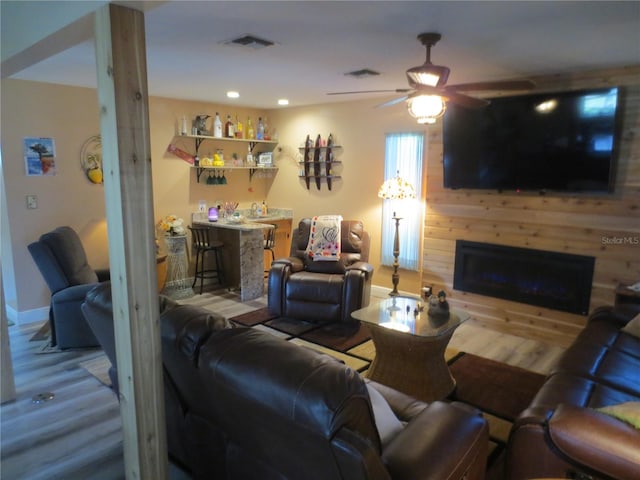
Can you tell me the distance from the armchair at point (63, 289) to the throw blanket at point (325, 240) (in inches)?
85.6

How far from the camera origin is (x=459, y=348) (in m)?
3.85

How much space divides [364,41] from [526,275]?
265cm

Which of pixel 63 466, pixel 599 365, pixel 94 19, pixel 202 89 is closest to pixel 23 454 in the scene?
pixel 63 466

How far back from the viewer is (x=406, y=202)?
16.5 ft

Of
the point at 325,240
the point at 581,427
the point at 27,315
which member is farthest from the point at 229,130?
the point at 581,427

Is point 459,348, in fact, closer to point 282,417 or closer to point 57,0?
point 282,417

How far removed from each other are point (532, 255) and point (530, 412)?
8.67 feet

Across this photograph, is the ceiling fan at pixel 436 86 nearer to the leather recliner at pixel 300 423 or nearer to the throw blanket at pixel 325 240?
the leather recliner at pixel 300 423

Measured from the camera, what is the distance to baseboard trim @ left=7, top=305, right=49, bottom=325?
14.0ft

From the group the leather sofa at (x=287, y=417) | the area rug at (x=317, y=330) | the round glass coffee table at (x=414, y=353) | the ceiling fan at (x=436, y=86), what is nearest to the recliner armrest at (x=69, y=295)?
the area rug at (x=317, y=330)

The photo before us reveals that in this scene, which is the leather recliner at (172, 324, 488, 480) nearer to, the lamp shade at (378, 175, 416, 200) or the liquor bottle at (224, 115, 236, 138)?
the lamp shade at (378, 175, 416, 200)

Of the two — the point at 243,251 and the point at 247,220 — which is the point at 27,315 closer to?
the point at 243,251

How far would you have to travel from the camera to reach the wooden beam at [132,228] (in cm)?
143

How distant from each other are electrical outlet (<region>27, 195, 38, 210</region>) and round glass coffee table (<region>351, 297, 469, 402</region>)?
341 cm
